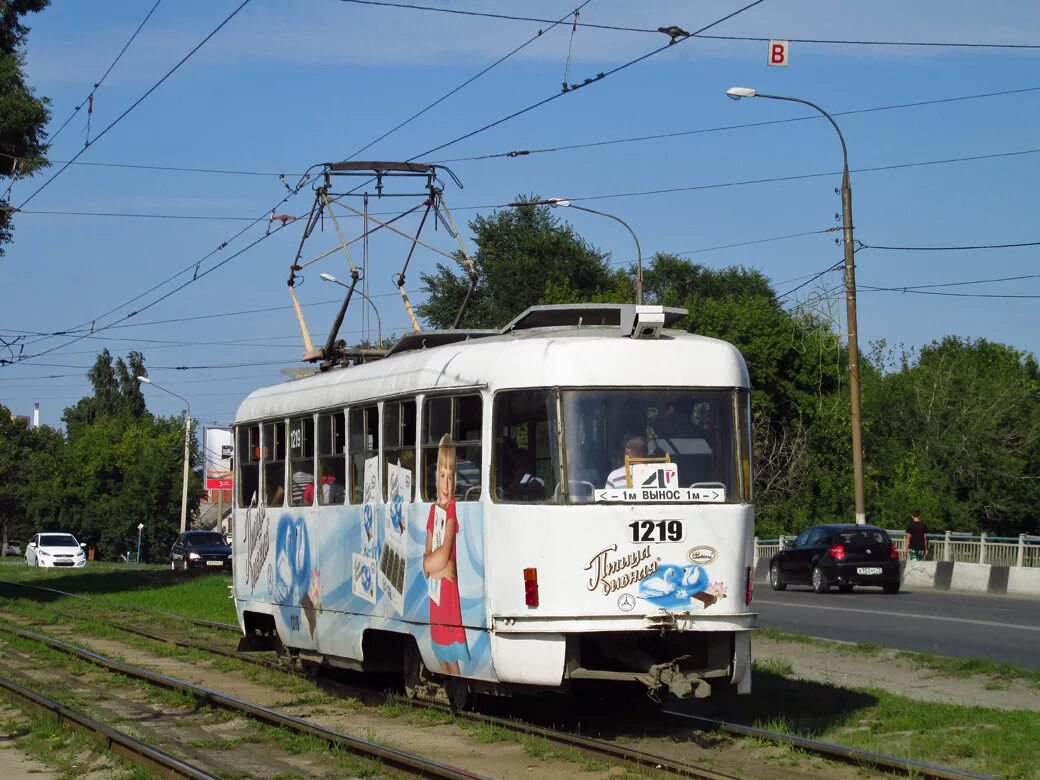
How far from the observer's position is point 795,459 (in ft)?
199

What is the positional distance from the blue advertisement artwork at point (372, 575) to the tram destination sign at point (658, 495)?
0.94 meters

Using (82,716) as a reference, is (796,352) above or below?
above

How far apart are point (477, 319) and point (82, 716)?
2443 inches

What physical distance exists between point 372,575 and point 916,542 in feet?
79.2

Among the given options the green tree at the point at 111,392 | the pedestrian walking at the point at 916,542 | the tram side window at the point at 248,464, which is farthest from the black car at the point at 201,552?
the green tree at the point at 111,392

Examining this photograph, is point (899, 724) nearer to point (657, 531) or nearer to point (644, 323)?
point (657, 531)

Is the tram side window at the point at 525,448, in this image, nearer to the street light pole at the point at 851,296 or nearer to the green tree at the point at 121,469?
the street light pole at the point at 851,296

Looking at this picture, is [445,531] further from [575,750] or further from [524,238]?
[524,238]

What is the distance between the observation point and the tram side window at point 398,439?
39.4 feet

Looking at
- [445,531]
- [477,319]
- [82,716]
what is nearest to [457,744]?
[445,531]

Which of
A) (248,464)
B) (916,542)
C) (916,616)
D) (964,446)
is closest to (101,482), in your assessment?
(964,446)

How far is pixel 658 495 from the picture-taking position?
34.6ft

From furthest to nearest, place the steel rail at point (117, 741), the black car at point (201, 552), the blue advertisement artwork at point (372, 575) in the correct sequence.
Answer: the black car at point (201, 552)
the blue advertisement artwork at point (372, 575)
the steel rail at point (117, 741)

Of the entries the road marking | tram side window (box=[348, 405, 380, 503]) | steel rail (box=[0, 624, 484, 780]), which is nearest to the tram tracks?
steel rail (box=[0, 624, 484, 780])
